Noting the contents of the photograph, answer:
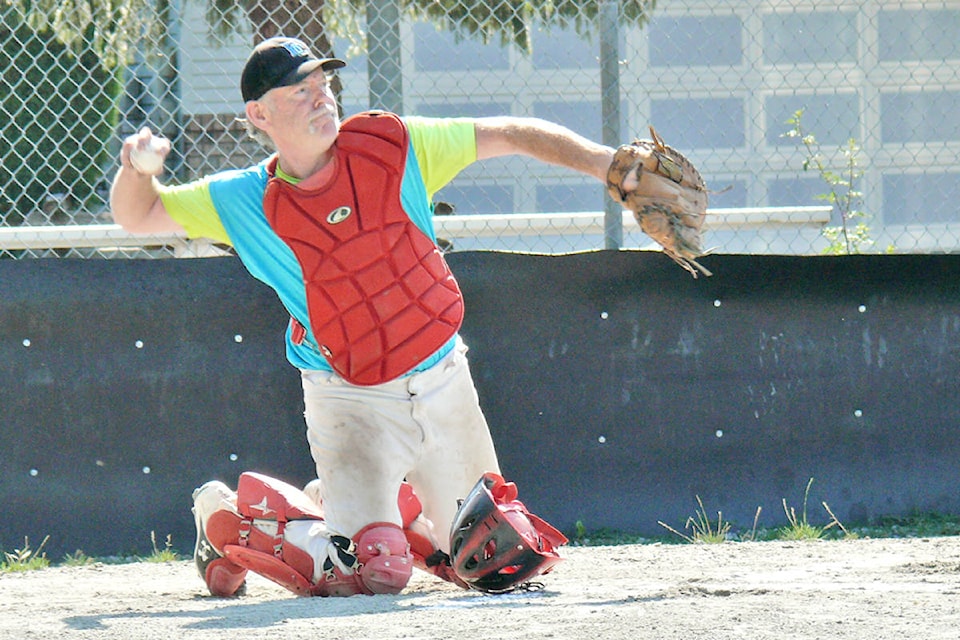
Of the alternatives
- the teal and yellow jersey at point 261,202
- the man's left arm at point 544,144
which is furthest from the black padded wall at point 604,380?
the man's left arm at point 544,144

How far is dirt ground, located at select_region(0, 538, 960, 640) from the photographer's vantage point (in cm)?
287

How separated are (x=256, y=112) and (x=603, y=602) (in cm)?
186

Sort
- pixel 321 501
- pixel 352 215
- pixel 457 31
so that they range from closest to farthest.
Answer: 1. pixel 352 215
2. pixel 321 501
3. pixel 457 31

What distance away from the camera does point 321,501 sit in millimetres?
4312

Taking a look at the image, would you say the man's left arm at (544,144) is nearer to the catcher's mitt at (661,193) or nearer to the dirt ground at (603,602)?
the catcher's mitt at (661,193)

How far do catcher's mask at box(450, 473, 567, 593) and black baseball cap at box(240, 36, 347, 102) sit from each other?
1.37 meters

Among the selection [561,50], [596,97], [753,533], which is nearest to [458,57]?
[596,97]

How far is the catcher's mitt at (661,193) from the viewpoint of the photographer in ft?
12.0

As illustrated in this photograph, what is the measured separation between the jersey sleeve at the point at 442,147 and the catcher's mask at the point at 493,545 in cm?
100

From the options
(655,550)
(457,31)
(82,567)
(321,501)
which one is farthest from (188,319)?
(457,31)

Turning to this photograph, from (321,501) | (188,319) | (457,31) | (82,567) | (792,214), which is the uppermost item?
(457,31)

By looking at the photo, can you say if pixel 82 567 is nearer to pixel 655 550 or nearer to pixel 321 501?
pixel 321 501

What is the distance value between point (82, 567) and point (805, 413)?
9.79ft

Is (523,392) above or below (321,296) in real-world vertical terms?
below
